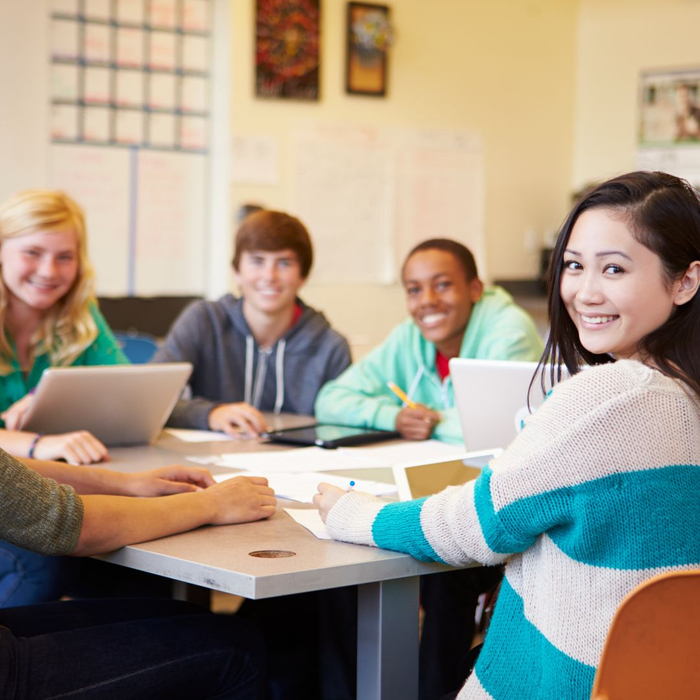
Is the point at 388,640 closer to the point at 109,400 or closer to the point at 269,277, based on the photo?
the point at 109,400

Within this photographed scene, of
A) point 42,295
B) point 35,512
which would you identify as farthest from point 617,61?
point 35,512

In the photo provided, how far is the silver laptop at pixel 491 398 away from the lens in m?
1.85

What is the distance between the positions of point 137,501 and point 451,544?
47 centimetres

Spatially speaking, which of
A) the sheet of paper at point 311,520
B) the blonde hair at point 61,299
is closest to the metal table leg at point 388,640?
the sheet of paper at point 311,520

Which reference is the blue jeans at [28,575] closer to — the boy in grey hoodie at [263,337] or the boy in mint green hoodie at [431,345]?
the boy in mint green hoodie at [431,345]

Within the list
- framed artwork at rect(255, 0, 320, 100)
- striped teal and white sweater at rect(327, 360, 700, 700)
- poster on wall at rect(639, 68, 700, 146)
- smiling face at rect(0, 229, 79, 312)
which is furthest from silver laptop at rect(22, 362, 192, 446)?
poster on wall at rect(639, 68, 700, 146)

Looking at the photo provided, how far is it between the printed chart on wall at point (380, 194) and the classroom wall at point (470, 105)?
6cm

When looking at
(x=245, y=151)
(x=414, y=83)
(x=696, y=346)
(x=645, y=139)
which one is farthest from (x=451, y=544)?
(x=645, y=139)

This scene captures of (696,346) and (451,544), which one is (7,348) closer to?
(451,544)

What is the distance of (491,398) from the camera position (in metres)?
1.91

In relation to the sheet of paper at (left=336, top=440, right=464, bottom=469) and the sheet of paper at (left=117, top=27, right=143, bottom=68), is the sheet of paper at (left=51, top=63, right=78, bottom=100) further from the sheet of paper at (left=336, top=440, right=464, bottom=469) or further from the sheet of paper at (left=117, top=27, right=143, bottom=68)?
the sheet of paper at (left=336, top=440, right=464, bottom=469)

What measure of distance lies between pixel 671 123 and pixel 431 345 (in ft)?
10.4

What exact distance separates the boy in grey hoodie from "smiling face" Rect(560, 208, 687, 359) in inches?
57.8

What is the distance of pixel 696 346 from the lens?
49.5 inches
